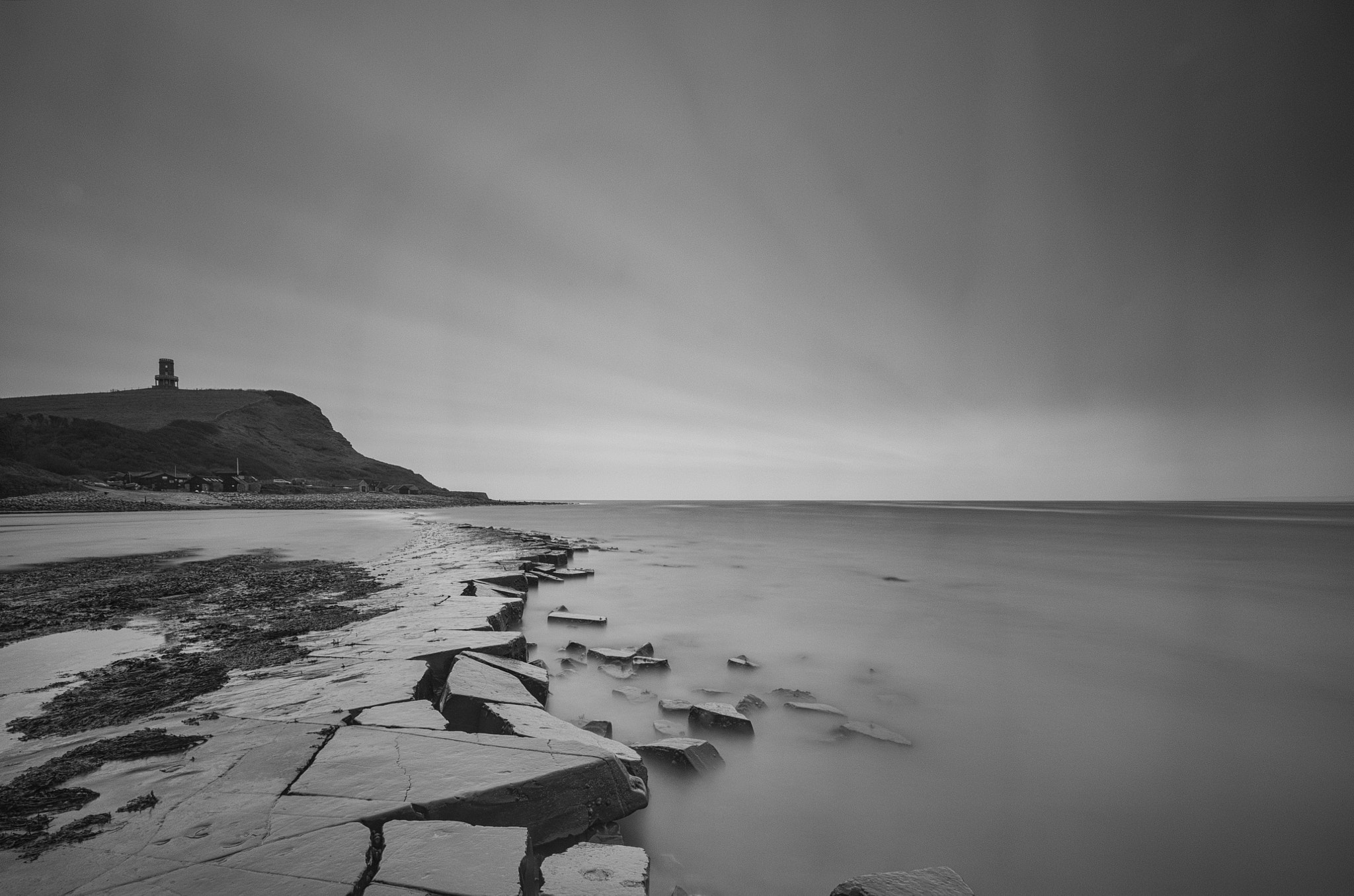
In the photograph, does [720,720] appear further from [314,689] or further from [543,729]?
[314,689]

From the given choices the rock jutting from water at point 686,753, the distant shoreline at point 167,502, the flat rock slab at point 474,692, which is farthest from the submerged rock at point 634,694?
the distant shoreline at point 167,502

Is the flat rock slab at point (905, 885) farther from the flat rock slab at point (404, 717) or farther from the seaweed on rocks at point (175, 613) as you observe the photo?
the seaweed on rocks at point (175, 613)

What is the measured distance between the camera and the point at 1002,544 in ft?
77.1

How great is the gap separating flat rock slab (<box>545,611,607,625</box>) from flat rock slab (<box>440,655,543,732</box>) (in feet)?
11.1

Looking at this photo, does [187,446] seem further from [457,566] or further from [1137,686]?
[1137,686]

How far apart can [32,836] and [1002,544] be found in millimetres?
27397

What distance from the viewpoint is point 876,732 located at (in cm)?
424

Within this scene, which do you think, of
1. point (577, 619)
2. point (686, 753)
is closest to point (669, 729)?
point (686, 753)

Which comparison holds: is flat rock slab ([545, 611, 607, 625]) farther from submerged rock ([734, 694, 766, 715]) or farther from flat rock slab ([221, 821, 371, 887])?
flat rock slab ([221, 821, 371, 887])

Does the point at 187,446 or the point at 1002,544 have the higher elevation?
the point at 187,446

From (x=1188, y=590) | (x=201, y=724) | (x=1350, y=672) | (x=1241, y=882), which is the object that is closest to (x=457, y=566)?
(x=201, y=724)

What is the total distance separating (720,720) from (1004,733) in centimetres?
251

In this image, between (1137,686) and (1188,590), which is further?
(1188,590)

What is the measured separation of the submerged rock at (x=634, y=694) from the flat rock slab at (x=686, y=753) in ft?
3.46
